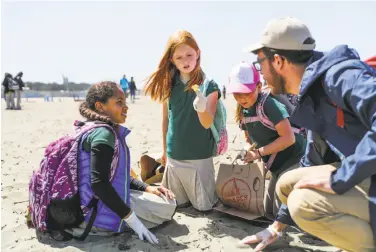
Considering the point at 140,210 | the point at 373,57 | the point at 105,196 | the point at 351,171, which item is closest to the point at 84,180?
the point at 105,196

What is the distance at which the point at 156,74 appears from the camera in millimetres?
3844

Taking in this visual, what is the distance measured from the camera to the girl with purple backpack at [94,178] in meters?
2.91

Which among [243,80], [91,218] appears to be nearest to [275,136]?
[243,80]

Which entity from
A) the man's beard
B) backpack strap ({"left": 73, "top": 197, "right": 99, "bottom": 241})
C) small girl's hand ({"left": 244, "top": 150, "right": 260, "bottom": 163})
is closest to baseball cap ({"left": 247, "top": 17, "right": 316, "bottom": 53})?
the man's beard

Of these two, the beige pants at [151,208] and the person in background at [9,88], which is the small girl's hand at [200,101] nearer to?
the beige pants at [151,208]

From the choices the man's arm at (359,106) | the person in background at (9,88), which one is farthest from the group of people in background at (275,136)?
the person in background at (9,88)

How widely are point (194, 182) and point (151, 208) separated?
0.63m

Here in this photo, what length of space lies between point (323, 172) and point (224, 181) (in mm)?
1268

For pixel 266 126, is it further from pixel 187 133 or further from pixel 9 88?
pixel 9 88

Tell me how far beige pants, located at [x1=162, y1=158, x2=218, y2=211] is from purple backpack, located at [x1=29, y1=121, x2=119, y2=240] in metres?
0.88

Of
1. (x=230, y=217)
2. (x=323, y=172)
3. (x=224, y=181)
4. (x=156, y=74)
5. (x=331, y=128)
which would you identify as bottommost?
(x=230, y=217)

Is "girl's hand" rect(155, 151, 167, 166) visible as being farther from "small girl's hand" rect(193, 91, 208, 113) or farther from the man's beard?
the man's beard

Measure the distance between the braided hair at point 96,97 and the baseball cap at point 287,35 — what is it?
1298mm

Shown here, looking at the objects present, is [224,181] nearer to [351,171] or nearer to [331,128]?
[331,128]
